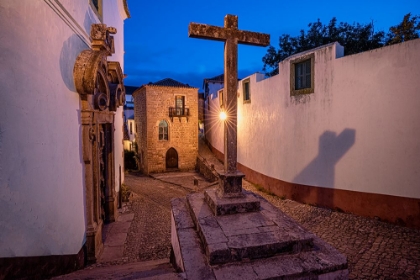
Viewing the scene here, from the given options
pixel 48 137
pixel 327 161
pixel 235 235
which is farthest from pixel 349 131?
pixel 48 137

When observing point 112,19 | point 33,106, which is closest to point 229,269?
point 33,106

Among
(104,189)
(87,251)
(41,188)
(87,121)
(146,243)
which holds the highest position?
(87,121)

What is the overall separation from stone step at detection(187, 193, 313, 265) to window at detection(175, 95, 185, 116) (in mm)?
16303

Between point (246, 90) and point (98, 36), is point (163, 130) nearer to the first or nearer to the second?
point (246, 90)

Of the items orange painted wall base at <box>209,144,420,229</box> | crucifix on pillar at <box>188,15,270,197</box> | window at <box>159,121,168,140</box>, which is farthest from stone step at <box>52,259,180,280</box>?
window at <box>159,121,168,140</box>

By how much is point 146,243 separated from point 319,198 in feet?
17.9

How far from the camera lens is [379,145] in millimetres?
5961

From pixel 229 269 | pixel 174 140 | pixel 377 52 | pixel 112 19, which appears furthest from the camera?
pixel 174 140

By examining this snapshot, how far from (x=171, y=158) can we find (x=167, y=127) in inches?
106

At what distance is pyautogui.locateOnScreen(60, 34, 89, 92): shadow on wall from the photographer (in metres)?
4.08

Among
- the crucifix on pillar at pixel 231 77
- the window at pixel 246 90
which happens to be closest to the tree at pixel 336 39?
the window at pixel 246 90

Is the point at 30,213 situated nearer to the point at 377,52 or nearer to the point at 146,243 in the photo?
the point at 146,243

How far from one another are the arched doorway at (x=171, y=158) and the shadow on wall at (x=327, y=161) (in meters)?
13.8

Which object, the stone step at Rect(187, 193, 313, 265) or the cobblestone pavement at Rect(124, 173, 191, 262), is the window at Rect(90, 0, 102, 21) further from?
the cobblestone pavement at Rect(124, 173, 191, 262)
